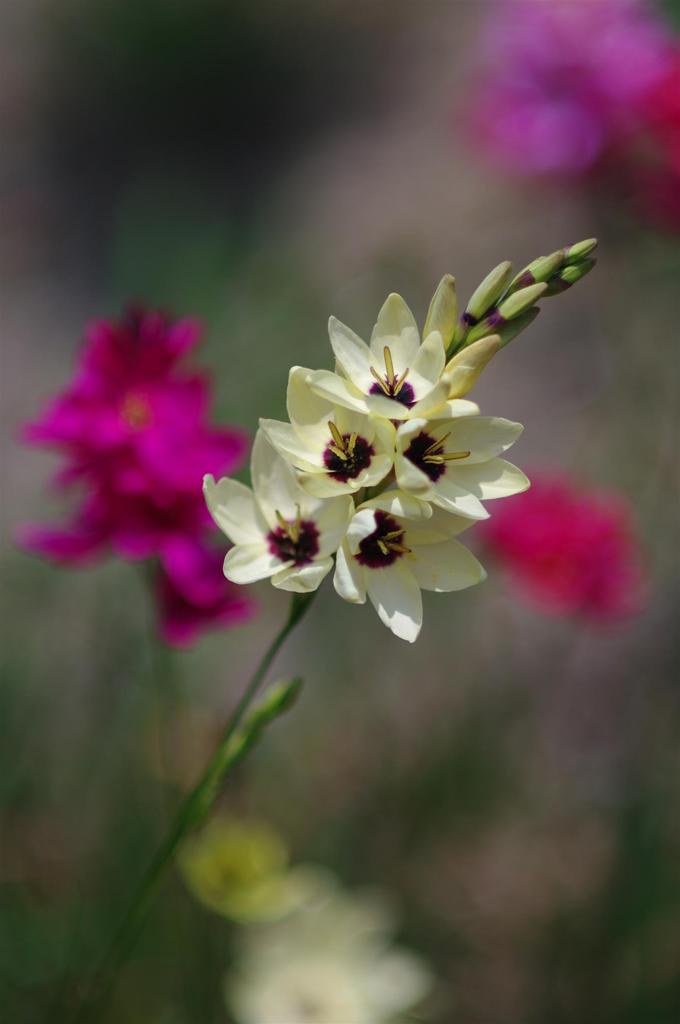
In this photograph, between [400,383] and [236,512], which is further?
[236,512]

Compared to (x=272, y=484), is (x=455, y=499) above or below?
below

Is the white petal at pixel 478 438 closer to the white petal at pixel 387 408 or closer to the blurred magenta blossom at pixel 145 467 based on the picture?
the white petal at pixel 387 408

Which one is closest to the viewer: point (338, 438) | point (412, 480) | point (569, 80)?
point (412, 480)

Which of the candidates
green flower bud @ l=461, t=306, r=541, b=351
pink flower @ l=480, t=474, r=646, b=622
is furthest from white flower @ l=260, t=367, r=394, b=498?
pink flower @ l=480, t=474, r=646, b=622

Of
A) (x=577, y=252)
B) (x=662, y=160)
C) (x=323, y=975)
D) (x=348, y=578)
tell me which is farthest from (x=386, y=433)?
(x=662, y=160)

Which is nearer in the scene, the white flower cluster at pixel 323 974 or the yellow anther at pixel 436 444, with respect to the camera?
the yellow anther at pixel 436 444

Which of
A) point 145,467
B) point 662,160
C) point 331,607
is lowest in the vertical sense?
point 145,467

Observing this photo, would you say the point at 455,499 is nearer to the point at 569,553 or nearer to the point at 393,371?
the point at 393,371

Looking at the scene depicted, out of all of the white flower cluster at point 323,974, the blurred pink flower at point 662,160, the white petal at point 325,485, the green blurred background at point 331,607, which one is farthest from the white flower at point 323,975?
the blurred pink flower at point 662,160
